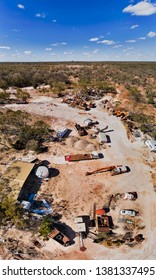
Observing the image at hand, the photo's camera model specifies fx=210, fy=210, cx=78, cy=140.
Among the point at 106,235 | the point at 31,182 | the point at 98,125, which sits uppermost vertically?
the point at 98,125

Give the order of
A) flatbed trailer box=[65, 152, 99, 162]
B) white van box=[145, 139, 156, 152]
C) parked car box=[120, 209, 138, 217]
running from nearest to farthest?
parked car box=[120, 209, 138, 217]
flatbed trailer box=[65, 152, 99, 162]
white van box=[145, 139, 156, 152]

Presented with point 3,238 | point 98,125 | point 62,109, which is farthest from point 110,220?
point 62,109

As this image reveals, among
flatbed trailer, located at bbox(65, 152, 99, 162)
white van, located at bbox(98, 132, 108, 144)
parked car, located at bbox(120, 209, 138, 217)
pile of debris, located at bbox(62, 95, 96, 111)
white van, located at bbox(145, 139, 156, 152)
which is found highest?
pile of debris, located at bbox(62, 95, 96, 111)

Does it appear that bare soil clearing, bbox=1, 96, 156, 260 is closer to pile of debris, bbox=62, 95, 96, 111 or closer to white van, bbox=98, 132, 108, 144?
white van, bbox=98, 132, 108, 144

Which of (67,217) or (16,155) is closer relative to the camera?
(67,217)

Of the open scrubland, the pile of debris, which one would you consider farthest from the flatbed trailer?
the pile of debris

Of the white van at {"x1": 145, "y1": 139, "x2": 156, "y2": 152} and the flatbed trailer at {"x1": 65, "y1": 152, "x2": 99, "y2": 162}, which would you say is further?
the white van at {"x1": 145, "y1": 139, "x2": 156, "y2": 152}

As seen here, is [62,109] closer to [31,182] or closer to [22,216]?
[31,182]

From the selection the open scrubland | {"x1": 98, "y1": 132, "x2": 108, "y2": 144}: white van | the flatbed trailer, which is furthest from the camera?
{"x1": 98, "y1": 132, "x2": 108, "y2": 144}: white van
